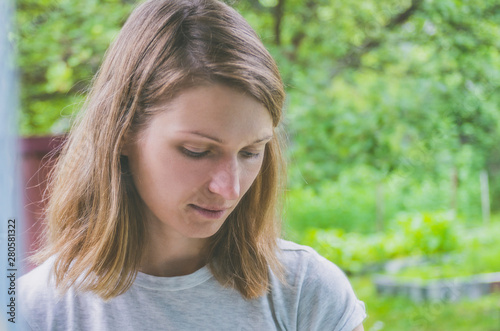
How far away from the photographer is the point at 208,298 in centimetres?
90

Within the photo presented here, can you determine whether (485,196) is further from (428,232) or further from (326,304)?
(326,304)

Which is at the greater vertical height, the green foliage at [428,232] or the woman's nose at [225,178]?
the woman's nose at [225,178]

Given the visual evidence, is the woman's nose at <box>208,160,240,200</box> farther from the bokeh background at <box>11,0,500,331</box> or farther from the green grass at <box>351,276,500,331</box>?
the green grass at <box>351,276,500,331</box>

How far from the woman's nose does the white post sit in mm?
2554

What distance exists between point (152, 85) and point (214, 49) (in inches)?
3.9

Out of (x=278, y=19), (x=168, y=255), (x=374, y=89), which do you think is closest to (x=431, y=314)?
(x=374, y=89)

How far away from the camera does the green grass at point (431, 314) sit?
2.71m

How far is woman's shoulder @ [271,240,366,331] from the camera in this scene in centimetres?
89

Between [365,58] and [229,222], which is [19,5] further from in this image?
[229,222]

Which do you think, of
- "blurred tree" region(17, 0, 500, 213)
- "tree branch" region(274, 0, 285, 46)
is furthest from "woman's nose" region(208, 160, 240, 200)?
"tree branch" region(274, 0, 285, 46)

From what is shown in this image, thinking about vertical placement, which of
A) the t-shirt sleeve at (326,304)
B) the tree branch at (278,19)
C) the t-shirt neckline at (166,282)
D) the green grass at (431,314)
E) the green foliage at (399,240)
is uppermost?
the tree branch at (278,19)

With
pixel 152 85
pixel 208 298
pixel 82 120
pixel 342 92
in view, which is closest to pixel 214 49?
pixel 152 85

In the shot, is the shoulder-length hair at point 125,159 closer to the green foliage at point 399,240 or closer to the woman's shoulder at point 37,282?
the woman's shoulder at point 37,282

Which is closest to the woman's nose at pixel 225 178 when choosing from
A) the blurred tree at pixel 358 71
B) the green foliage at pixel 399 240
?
the blurred tree at pixel 358 71
